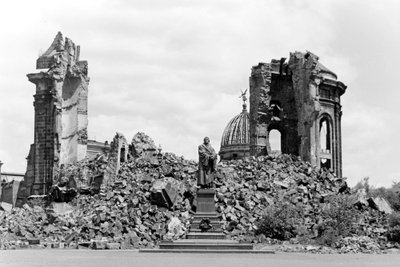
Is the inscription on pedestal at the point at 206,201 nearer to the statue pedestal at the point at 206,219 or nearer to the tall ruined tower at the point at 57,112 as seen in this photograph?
the statue pedestal at the point at 206,219

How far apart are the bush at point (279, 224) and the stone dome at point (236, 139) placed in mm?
38566

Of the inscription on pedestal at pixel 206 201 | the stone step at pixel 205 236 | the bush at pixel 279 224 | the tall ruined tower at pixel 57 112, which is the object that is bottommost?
the stone step at pixel 205 236

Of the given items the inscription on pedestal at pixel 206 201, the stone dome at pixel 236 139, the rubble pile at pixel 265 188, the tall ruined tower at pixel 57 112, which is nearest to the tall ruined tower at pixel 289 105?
the rubble pile at pixel 265 188

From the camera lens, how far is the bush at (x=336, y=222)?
3009 centimetres

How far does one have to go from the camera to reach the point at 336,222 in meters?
31.1

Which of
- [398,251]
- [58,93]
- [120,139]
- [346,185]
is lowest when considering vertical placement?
[398,251]

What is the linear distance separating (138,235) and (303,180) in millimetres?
10038

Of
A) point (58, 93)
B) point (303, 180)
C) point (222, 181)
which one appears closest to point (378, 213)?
point (303, 180)

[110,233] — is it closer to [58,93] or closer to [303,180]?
[303,180]

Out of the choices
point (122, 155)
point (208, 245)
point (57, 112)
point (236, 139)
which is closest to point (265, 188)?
point (122, 155)

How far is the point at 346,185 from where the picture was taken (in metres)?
39.4

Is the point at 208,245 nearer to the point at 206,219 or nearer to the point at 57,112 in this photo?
the point at 206,219

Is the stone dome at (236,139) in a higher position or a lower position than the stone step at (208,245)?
higher

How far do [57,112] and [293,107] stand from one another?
47.0ft
